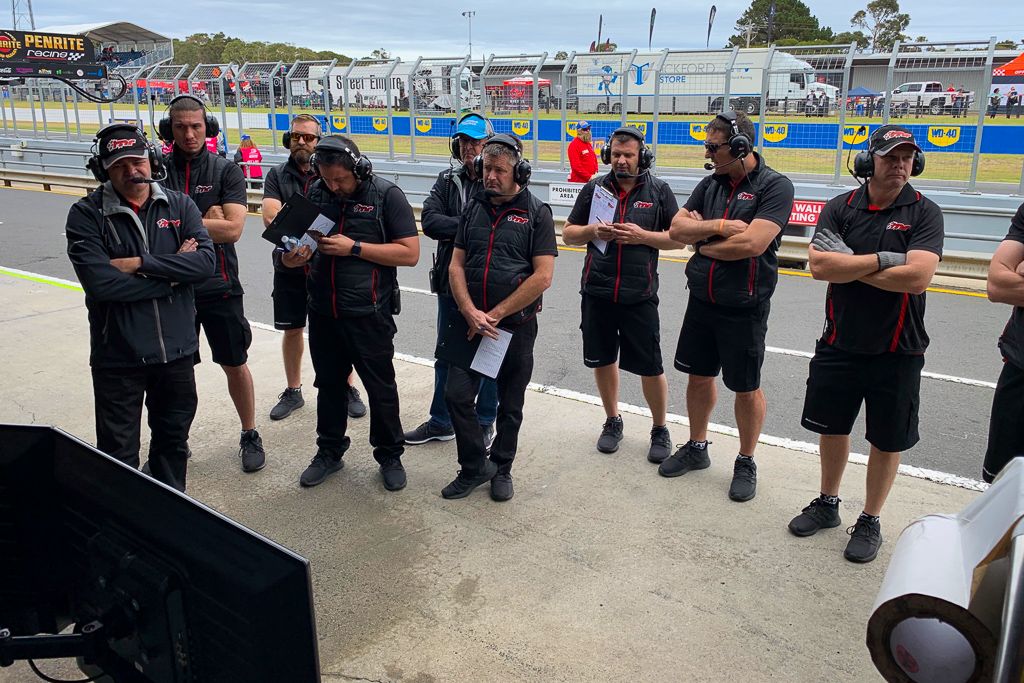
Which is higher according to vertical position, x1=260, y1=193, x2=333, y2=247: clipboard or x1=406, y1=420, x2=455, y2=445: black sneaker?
x1=260, y1=193, x2=333, y2=247: clipboard

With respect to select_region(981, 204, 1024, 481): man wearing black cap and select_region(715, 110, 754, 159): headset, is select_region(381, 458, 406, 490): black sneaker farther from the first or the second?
select_region(981, 204, 1024, 481): man wearing black cap

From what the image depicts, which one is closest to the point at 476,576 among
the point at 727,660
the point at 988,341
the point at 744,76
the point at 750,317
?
the point at 727,660

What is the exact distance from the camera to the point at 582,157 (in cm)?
1578

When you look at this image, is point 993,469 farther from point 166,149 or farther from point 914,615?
point 166,149

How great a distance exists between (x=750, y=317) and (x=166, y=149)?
362 cm

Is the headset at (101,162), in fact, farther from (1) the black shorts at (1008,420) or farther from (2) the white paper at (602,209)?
(1) the black shorts at (1008,420)

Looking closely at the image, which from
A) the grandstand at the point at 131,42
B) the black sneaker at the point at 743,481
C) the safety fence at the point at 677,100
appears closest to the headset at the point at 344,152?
the black sneaker at the point at 743,481

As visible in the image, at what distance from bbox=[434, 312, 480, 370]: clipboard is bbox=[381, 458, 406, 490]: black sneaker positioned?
0.72 m

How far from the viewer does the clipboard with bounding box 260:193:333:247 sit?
4375mm

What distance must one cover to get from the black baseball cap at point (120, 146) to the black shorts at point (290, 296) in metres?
1.78

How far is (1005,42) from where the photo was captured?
12516 mm

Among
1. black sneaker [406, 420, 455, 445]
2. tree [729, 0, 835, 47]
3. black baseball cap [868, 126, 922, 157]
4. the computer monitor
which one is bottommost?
black sneaker [406, 420, 455, 445]

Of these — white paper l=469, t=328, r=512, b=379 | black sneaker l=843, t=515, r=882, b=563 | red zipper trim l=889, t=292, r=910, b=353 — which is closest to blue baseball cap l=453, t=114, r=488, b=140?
white paper l=469, t=328, r=512, b=379

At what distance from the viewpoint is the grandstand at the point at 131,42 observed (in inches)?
1384
